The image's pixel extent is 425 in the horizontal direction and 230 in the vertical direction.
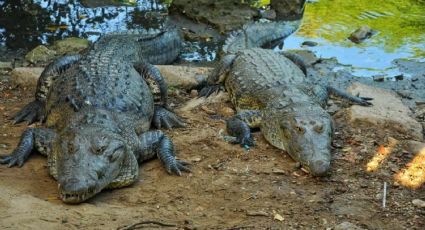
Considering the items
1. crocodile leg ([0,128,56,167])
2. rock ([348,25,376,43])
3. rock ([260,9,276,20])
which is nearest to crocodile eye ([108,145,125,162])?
crocodile leg ([0,128,56,167])

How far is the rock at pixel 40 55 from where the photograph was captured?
24.3 feet

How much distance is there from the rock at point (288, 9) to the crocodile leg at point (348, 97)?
3.20m

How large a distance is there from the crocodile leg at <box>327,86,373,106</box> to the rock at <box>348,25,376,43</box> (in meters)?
2.21

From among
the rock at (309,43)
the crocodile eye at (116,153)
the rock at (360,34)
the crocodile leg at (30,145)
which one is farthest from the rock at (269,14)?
the crocodile eye at (116,153)

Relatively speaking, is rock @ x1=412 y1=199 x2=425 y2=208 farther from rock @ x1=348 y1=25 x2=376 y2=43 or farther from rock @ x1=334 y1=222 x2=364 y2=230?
rock @ x1=348 y1=25 x2=376 y2=43

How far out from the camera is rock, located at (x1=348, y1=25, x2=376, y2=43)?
8.41 m

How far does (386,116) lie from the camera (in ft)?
18.6

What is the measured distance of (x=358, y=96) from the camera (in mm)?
6312

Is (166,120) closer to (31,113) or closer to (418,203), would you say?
(31,113)

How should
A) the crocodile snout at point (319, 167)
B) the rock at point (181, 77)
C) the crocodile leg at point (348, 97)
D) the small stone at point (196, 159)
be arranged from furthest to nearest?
the rock at point (181, 77) → the crocodile leg at point (348, 97) → the small stone at point (196, 159) → the crocodile snout at point (319, 167)

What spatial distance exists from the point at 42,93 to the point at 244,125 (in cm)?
190

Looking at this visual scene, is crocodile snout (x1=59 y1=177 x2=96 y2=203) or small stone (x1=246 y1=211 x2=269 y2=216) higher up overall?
crocodile snout (x1=59 y1=177 x2=96 y2=203)

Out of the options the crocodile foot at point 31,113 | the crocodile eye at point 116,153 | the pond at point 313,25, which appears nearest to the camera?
the crocodile eye at point 116,153

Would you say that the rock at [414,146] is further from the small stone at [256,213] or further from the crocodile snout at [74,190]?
the crocodile snout at [74,190]
